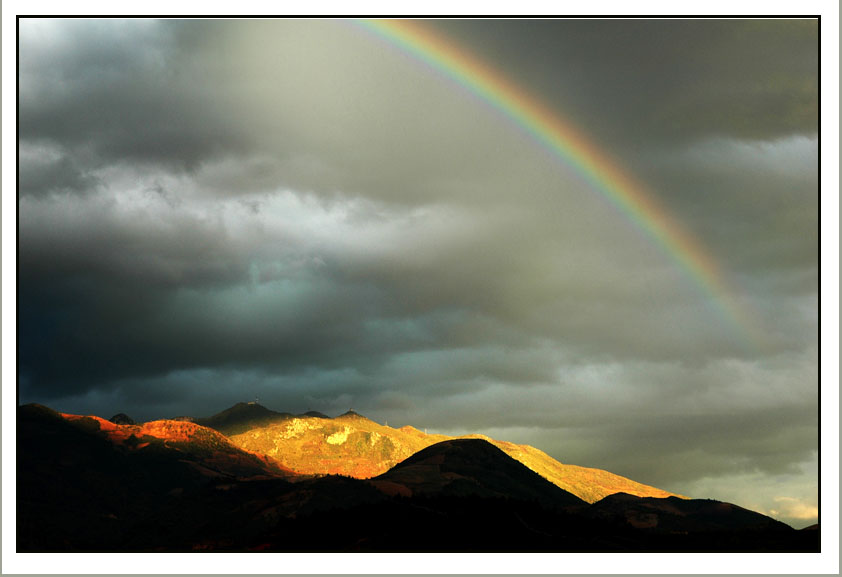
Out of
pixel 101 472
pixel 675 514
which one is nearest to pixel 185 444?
pixel 101 472

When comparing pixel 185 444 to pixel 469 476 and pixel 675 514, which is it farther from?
pixel 675 514

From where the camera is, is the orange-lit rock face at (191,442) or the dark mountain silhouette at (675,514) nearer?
the dark mountain silhouette at (675,514)

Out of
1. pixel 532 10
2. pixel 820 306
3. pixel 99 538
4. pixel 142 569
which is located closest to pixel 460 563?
pixel 142 569

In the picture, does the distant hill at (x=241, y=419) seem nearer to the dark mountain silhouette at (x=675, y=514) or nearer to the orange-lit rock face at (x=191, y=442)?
the orange-lit rock face at (x=191, y=442)

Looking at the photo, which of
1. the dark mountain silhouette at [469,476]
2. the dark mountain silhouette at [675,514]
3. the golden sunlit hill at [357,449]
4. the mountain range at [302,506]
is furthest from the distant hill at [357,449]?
the dark mountain silhouette at [675,514]

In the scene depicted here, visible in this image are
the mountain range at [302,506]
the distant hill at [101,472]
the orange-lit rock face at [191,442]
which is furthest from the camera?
the orange-lit rock face at [191,442]

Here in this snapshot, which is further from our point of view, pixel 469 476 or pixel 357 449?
pixel 357 449

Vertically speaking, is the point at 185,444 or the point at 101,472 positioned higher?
the point at 185,444
